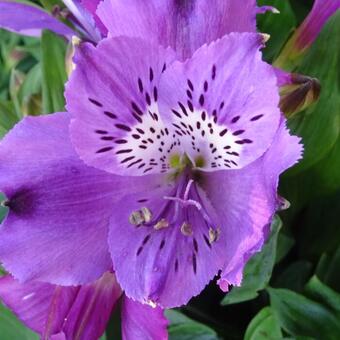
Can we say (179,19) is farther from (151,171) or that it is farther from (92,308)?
(92,308)

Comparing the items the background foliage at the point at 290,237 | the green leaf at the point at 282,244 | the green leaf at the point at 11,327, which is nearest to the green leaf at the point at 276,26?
the background foliage at the point at 290,237

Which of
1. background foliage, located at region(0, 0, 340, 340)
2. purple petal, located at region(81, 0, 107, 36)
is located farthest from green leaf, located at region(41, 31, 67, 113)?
purple petal, located at region(81, 0, 107, 36)

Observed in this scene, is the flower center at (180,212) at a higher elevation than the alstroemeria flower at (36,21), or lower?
lower

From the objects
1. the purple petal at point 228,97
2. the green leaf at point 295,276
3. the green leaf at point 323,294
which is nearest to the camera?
the purple petal at point 228,97

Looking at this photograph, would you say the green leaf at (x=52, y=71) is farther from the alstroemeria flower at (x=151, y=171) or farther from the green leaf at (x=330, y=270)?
the green leaf at (x=330, y=270)

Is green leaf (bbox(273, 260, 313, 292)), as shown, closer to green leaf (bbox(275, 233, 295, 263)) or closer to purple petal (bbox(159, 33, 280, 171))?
green leaf (bbox(275, 233, 295, 263))

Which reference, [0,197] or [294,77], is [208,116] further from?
[0,197]

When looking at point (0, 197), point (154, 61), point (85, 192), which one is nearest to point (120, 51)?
point (154, 61)

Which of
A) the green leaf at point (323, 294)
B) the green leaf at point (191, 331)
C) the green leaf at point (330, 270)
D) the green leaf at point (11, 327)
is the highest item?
the green leaf at point (323, 294)
